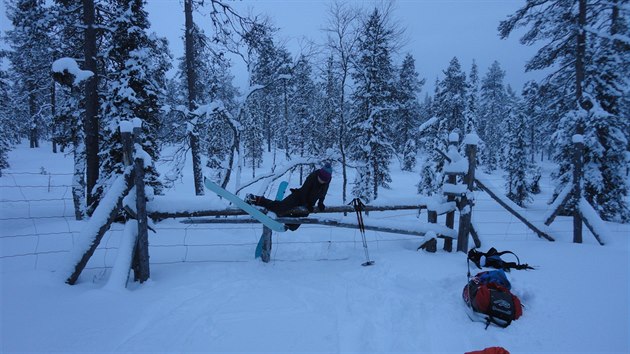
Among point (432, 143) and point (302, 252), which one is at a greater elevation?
point (432, 143)

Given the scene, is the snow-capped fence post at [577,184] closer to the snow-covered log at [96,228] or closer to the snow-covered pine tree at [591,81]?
the snow-covered pine tree at [591,81]

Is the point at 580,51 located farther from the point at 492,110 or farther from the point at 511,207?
the point at 492,110

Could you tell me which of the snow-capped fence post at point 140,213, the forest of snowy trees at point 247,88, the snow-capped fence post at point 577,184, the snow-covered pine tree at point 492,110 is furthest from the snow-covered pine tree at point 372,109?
the snow-covered pine tree at point 492,110

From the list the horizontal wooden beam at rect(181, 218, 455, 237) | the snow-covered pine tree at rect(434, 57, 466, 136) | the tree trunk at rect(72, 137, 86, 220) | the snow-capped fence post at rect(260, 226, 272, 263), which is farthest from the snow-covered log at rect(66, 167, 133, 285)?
the snow-covered pine tree at rect(434, 57, 466, 136)

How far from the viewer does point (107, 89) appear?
1238cm

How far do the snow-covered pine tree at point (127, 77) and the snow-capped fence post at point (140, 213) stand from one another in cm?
741

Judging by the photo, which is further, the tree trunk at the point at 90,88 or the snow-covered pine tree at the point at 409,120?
the snow-covered pine tree at the point at 409,120

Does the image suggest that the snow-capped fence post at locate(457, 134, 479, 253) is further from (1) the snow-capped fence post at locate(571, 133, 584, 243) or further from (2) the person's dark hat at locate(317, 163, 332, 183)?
(1) the snow-capped fence post at locate(571, 133, 584, 243)

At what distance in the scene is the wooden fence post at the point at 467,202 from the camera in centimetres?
630

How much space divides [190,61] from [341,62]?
7618 millimetres

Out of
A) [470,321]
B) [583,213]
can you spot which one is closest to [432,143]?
[583,213]

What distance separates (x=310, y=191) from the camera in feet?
19.2

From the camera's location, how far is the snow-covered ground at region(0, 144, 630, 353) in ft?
11.5

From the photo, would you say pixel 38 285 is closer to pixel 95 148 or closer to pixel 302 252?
pixel 302 252
